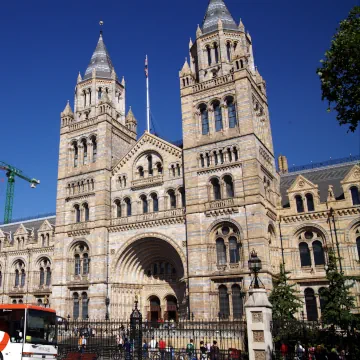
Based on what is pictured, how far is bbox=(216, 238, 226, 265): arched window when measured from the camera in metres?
34.9

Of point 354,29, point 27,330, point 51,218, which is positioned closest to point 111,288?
point 27,330

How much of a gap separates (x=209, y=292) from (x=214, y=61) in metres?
21.5

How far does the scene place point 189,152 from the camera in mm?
38219

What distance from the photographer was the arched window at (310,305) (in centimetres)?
3459

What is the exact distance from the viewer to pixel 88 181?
143 ft

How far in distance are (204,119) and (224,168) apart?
19.1ft

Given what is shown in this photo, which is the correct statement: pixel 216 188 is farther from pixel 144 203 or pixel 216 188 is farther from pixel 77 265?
pixel 77 265

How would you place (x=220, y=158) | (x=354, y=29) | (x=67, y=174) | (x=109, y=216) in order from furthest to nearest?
(x=67, y=174), (x=109, y=216), (x=220, y=158), (x=354, y=29)

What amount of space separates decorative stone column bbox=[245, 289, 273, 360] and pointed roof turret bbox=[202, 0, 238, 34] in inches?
1203

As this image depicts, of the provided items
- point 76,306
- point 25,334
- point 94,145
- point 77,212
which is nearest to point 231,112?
point 94,145

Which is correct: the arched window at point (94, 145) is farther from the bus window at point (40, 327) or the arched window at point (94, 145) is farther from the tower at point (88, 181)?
the bus window at point (40, 327)

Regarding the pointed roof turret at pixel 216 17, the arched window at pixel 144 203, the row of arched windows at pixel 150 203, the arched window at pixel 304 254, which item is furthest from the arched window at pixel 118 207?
the pointed roof turret at pixel 216 17

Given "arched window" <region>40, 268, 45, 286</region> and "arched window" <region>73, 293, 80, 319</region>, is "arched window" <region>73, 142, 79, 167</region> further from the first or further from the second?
"arched window" <region>40, 268, 45, 286</region>

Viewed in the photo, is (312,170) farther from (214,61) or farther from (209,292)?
(209,292)
